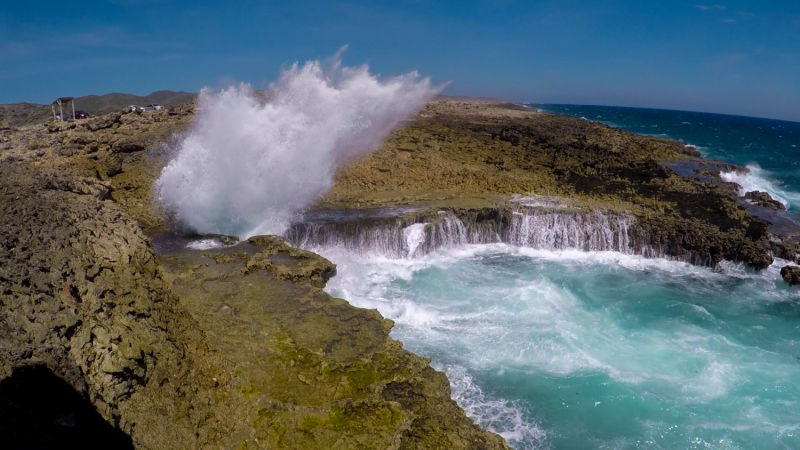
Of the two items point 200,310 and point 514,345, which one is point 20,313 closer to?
point 200,310

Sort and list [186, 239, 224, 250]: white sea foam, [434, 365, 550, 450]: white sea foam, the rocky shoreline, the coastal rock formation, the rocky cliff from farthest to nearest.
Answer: the coastal rock formation → [186, 239, 224, 250]: white sea foam → [434, 365, 550, 450]: white sea foam → the rocky shoreline → the rocky cliff

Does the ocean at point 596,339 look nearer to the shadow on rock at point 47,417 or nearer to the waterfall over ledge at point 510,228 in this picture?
the waterfall over ledge at point 510,228

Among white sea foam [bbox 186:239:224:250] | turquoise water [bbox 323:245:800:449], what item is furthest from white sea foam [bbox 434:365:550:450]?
white sea foam [bbox 186:239:224:250]

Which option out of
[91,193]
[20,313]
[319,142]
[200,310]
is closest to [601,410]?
[200,310]

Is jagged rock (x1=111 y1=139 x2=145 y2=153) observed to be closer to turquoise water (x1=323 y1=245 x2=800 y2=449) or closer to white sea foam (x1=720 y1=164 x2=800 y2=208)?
turquoise water (x1=323 y1=245 x2=800 y2=449)

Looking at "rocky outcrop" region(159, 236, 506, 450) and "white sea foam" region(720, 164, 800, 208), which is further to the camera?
"white sea foam" region(720, 164, 800, 208)

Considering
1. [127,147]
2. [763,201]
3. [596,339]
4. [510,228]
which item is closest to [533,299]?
[596,339]

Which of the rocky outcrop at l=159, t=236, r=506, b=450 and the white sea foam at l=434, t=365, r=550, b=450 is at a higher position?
the rocky outcrop at l=159, t=236, r=506, b=450
